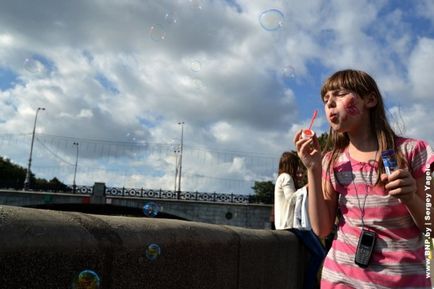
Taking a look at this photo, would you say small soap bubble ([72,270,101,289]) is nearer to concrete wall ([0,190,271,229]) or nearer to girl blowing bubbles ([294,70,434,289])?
girl blowing bubbles ([294,70,434,289])

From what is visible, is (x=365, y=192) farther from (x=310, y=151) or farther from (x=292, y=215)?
(x=292, y=215)

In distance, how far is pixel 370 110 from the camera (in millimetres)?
2281

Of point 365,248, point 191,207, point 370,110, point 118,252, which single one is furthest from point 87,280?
point 191,207

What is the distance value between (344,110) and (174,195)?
173 ft

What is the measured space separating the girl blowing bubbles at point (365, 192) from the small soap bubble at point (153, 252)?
79 centimetres

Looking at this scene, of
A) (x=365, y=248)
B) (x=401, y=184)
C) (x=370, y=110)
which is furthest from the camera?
(x=370, y=110)

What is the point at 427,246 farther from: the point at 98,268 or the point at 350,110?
the point at 98,268

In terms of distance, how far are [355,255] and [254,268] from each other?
1850mm

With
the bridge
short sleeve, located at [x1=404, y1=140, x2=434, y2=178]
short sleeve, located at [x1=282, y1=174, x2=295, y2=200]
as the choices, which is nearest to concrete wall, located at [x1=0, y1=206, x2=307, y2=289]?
short sleeve, located at [x1=404, y1=140, x2=434, y2=178]

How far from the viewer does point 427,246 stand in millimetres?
1937

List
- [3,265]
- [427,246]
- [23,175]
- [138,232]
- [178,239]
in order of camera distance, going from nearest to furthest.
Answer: [3,265]
[427,246]
[138,232]
[178,239]
[23,175]

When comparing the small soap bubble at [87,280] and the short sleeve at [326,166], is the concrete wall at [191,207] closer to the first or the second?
the short sleeve at [326,166]

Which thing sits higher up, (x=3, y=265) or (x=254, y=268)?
(x=3, y=265)

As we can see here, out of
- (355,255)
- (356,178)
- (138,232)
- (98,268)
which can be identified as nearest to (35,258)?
(98,268)
